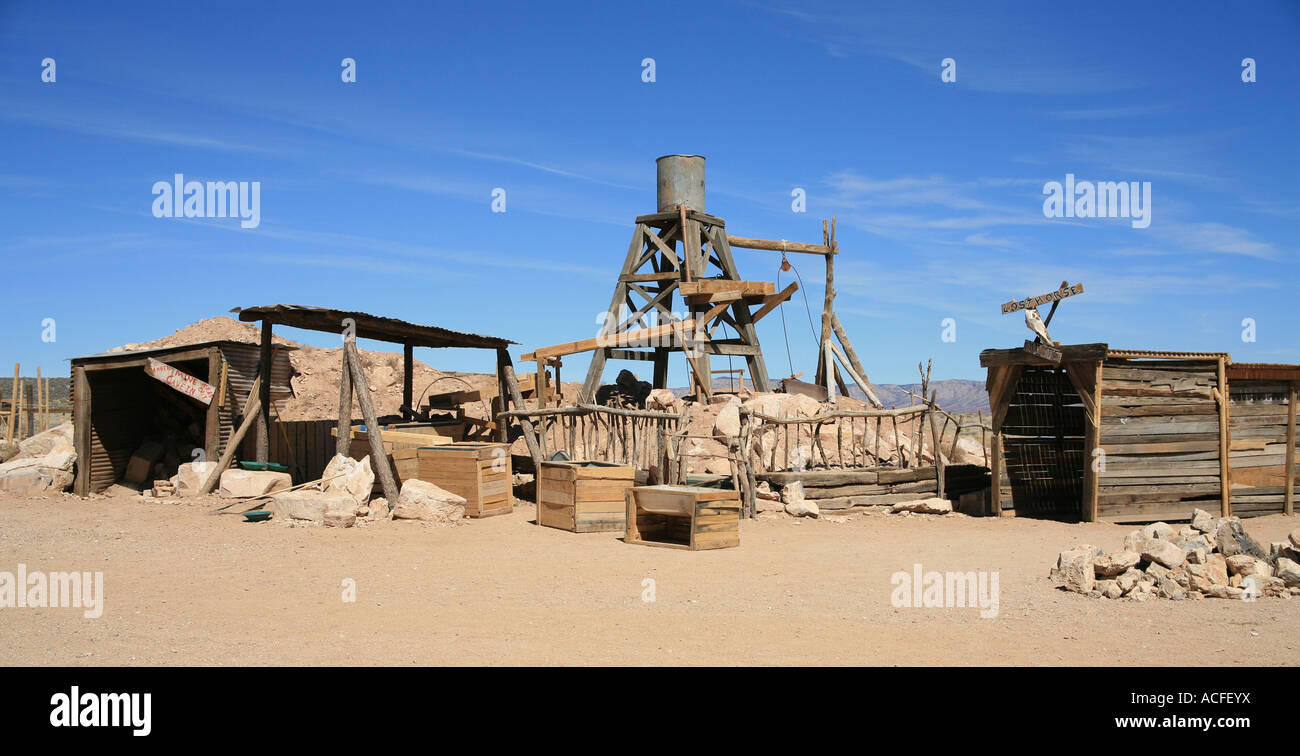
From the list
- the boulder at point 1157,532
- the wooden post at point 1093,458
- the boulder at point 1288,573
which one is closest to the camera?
the boulder at point 1288,573

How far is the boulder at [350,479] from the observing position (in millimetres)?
13195

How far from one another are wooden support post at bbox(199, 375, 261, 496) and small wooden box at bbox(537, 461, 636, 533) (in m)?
5.18

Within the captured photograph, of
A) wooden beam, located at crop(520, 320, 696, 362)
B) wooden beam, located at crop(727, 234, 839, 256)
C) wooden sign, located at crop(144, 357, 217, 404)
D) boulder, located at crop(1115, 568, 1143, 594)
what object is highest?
wooden beam, located at crop(727, 234, 839, 256)

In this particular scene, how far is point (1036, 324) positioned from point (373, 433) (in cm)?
1033

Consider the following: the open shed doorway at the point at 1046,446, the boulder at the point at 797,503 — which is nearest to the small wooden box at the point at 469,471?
the boulder at the point at 797,503

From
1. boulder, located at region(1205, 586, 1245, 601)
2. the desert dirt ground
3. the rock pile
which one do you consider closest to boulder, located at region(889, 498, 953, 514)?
the desert dirt ground

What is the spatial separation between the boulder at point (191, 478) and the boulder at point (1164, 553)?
43.1 ft

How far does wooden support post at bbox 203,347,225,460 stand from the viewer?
578 inches

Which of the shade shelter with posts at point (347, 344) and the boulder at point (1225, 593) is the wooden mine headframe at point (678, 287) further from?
the boulder at point (1225, 593)

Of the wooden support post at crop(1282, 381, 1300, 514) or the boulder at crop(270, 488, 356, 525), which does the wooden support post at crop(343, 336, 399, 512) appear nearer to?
the boulder at crop(270, 488, 356, 525)

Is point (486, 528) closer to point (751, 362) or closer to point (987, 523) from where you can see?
point (987, 523)

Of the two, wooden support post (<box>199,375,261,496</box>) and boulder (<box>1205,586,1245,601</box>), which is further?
wooden support post (<box>199,375,261,496</box>)
